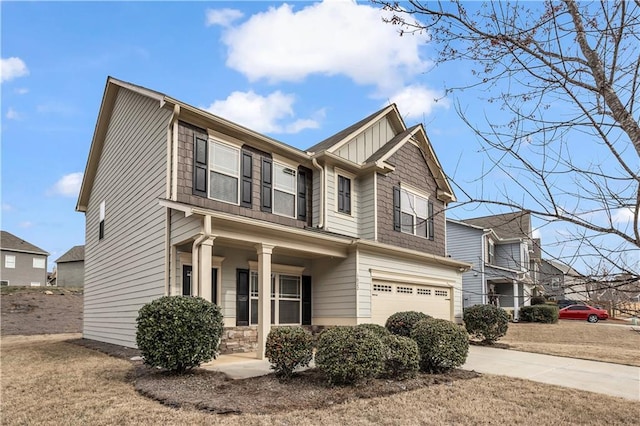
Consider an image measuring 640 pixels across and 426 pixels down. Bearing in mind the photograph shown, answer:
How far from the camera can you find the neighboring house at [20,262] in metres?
42.2

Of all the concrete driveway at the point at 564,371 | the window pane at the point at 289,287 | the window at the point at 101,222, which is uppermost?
the window at the point at 101,222

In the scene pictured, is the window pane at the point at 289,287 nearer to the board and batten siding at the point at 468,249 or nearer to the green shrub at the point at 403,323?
the green shrub at the point at 403,323

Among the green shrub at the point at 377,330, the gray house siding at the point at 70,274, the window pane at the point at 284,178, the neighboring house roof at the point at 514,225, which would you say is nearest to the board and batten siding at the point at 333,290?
the window pane at the point at 284,178

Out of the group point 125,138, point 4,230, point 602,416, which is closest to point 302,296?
point 125,138

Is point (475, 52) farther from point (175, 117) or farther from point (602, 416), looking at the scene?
point (175, 117)

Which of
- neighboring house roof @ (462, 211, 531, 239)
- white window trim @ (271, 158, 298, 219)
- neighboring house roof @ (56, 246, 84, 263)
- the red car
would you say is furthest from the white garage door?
neighboring house roof @ (56, 246, 84, 263)

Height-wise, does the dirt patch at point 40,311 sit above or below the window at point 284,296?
below

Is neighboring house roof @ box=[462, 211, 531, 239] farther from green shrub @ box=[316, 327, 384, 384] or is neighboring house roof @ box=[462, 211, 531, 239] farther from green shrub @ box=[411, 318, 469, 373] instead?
green shrub @ box=[411, 318, 469, 373]

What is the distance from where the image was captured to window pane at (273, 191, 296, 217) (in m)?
13.4

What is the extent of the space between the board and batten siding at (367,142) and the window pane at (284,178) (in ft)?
5.90

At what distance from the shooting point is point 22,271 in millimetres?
43438

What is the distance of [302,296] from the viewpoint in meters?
14.5

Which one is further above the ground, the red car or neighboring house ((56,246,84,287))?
neighboring house ((56,246,84,287))

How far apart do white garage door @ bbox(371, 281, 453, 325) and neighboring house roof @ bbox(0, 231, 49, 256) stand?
133 feet
